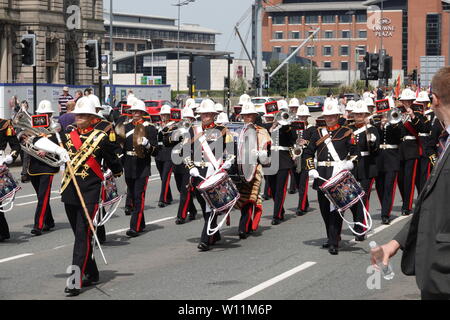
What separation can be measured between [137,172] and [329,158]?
3.27 meters

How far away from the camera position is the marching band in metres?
9.80

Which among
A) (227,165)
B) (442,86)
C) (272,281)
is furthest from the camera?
(227,165)

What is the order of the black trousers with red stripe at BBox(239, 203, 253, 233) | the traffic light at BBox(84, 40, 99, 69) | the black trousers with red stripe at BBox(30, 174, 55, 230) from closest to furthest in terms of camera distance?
the black trousers with red stripe at BBox(239, 203, 253, 233)
the black trousers with red stripe at BBox(30, 174, 55, 230)
the traffic light at BBox(84, 40, 99, 69)

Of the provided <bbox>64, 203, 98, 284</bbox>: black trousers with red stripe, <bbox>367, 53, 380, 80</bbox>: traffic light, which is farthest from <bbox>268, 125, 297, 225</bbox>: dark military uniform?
<bbox>367, 53, 380, 80</bbox>: traffic light

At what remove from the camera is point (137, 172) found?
536 inches

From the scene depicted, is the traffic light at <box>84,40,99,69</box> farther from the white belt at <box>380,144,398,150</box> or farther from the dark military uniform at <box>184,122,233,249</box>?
the dark military uniform at <box>184,122,233,249</box>

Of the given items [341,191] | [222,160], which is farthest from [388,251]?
[222,160]

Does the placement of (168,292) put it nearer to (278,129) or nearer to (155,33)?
(278,129)

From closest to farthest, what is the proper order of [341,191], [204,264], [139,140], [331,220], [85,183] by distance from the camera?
1. [85,183]
2. [204,264]
3. [341,191]
4. [331,220]
5. [139,140]

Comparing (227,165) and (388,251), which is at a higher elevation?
(227,165)

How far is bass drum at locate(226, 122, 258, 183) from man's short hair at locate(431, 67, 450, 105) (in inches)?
313

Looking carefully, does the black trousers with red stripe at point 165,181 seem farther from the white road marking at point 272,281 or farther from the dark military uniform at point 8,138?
the white road marking at point 272,281

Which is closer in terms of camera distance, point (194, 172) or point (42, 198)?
point (194, 172)

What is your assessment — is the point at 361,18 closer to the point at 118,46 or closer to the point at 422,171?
the point at 118,46
